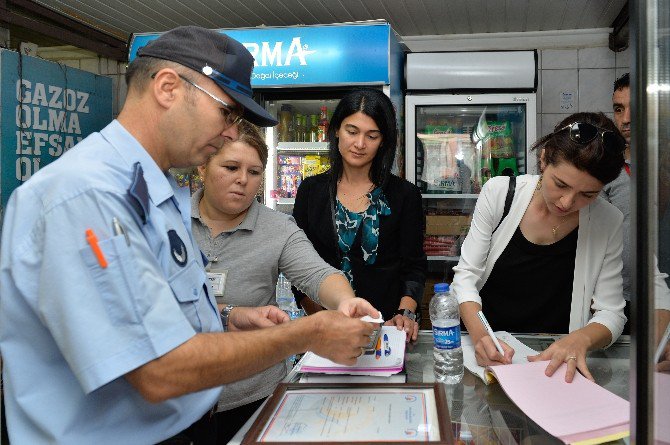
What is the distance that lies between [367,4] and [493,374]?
128 inches

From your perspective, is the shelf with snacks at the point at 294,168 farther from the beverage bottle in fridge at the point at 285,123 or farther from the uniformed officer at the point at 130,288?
the uniformed officer at the point at 130,288

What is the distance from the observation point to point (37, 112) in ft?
13.2

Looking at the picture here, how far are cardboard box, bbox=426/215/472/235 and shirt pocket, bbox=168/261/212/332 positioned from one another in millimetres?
3059

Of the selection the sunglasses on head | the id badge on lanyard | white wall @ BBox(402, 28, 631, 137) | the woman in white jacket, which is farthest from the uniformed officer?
white wall @ BBox(402, 28, 631, 137)

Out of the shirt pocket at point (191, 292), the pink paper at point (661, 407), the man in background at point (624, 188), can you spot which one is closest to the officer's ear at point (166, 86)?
the shirt pocket at point (191, 292)

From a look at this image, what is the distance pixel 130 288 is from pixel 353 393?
0.59 m

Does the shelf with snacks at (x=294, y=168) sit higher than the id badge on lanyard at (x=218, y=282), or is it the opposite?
the shelf with snacks at (x=294, y=168)

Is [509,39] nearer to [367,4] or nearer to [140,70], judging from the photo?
[367,4]

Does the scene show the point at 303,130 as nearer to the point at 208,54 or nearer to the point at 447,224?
the point at 447,224

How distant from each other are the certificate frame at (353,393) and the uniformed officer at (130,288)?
0.39 ft

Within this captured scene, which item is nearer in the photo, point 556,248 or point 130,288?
point 130,288

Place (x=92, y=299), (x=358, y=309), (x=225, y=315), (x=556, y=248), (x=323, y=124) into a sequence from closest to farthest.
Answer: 1. (x=92, y=299)
2. (x=358, y=309)
3. (x=225, y=315)
4. (x=556, y=248)
5. (x=323, y=124)

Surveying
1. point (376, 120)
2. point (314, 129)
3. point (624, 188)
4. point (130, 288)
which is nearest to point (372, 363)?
point (130, 288)

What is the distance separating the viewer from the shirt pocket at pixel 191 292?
3.46 feet
